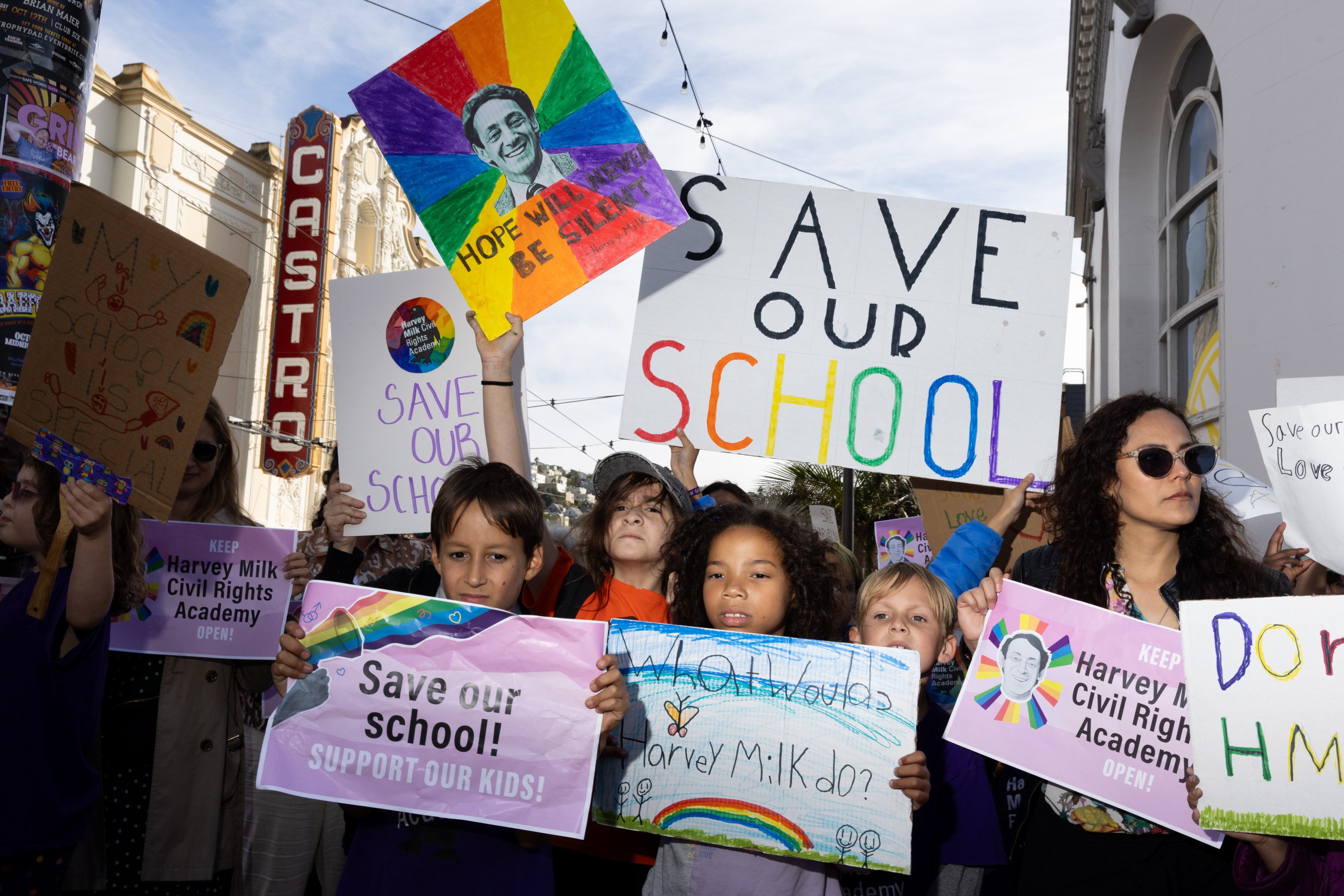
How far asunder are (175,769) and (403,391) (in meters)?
1.56

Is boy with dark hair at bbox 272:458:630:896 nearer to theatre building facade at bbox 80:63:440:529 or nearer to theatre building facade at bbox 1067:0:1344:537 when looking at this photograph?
theatre building facade at bbox 1067:0:1344:537

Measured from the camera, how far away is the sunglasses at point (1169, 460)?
235cm

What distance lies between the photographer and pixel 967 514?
14.2 feet

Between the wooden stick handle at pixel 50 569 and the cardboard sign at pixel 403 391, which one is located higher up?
the cardboard sign at pixel 403 391

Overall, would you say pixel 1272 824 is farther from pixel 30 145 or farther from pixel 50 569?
pixel 30 145

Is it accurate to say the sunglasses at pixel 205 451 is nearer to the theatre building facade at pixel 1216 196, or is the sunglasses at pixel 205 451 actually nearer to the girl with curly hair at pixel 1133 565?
the girl with curly hair at pixel 1133 565

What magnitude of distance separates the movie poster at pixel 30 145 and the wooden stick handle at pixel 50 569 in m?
1.71

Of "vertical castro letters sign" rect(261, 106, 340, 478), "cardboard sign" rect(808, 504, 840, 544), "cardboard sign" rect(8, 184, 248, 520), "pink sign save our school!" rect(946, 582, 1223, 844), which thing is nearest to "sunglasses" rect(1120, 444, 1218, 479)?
"pink sign save our school!" rect(946, 582, 1223, 844)

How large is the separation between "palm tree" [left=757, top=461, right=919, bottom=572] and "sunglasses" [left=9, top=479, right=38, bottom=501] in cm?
1389

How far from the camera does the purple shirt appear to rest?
8.02 ft

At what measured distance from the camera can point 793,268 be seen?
3.90 meters

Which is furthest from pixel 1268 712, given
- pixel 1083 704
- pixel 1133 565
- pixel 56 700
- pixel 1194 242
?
pixel 1194 242

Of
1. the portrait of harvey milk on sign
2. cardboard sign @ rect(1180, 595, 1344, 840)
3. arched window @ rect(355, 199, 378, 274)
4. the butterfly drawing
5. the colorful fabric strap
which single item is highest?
arched window @ rect(355, 199, 378, 274)

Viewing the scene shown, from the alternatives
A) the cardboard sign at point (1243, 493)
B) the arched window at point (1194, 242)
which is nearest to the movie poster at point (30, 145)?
the cardboard sign at point (1243, 493)
